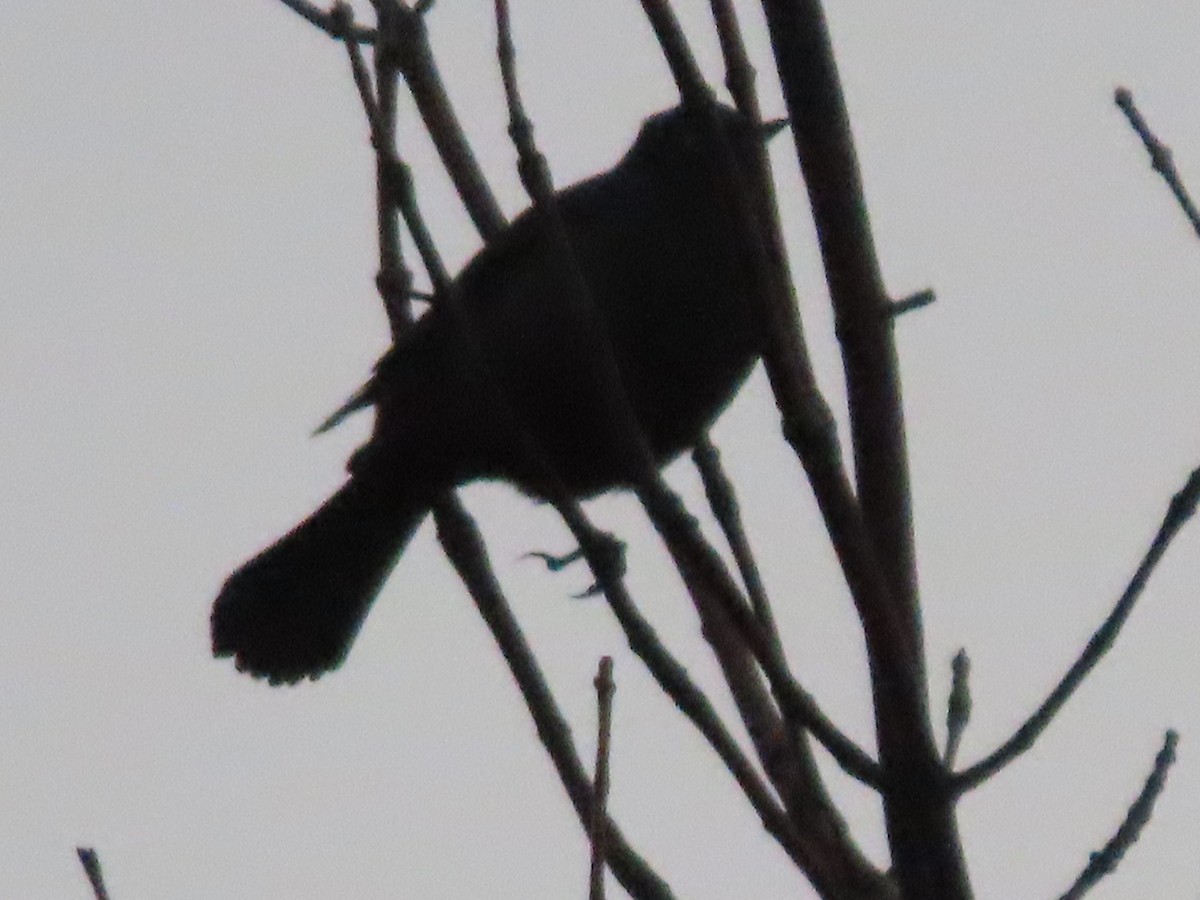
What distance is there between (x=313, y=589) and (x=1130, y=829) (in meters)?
2.99

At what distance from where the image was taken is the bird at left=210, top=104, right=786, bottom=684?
3855mm

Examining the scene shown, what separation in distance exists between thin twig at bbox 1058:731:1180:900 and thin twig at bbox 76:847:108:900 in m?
0.96

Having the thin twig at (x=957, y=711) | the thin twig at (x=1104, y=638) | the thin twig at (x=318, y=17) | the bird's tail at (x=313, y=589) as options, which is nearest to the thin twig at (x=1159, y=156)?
the thin twig at (x=1104, y=638)

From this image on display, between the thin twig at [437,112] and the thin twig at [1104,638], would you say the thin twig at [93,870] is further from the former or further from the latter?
the thin twig at [437,112]

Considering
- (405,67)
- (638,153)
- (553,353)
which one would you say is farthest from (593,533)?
(638,153)

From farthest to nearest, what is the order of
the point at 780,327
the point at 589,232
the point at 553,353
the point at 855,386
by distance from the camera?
1. the point at 589,232
2. the point at 553,353
3. the point at 855,386
4. the point at 780,327

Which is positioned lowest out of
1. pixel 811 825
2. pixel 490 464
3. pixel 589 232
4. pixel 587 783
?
pixel 811 825

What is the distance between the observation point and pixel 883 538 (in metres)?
1.94

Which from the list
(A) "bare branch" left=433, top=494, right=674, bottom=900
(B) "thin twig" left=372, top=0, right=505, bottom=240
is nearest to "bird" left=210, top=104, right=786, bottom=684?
(B) "thin twig" left=372, top=0, right=505, bottom=240

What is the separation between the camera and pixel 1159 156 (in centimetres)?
194

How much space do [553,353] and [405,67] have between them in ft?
5.26

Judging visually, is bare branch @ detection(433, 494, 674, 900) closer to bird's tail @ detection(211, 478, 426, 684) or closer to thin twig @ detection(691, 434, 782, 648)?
thin twig @ detection(691, 434, 782, 648)

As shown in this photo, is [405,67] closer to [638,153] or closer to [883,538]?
[883,538]

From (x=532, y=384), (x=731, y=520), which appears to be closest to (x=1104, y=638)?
(x=731, y=520)
